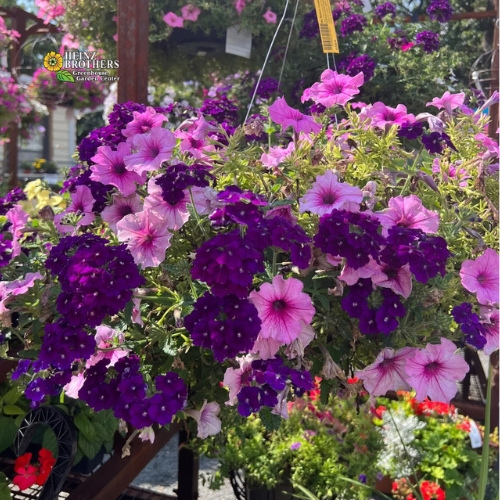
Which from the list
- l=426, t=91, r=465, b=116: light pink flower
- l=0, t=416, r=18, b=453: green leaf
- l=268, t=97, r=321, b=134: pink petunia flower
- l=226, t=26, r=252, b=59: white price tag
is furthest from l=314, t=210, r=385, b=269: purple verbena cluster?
l=226, t=26, r=252, b=59: white price tag

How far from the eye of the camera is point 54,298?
980 mm

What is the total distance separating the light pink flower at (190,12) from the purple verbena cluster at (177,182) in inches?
92.3

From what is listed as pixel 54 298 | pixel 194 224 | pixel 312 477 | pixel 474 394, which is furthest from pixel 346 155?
pixel 474 394

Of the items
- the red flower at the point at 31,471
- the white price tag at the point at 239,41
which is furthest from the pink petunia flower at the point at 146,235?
the white price tag at the point at 239,41

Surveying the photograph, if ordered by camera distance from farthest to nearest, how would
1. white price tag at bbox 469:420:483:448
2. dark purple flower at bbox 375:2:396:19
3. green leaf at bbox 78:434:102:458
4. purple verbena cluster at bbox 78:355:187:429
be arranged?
dark purple flower at bbox 375:2:396:19, white price tag at bbox 469:420:483:448, green leaf at bbox 78:434:102:458, purple verbena cluster at bbox 78:355:187:429

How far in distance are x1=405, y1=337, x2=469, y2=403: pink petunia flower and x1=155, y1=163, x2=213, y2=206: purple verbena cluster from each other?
429 mm

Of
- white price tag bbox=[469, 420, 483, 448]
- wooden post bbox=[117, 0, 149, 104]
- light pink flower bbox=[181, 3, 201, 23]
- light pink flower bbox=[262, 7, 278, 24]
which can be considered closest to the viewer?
wooden post bbox=[117, 0, 149, 104]

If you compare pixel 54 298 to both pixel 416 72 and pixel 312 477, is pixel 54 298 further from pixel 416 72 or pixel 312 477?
pixel 416 72

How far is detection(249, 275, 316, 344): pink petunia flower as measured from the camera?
813mm

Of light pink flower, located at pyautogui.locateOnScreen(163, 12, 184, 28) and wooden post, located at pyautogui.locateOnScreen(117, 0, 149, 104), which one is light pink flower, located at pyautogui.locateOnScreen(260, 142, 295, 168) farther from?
light pink flower, located at pyautogui.locateOnScreen(163, 12, 184, 28)

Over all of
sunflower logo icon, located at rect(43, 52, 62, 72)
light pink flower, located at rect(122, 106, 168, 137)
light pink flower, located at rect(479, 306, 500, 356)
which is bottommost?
light pink flower, located at rect(479, 306, 500, 356)

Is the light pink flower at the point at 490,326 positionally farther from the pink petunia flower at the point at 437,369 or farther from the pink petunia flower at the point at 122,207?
the pink petunia flower at the point at 122,207

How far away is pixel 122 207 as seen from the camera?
3.43 feet

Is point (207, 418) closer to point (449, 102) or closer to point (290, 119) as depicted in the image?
point (290, 119)
